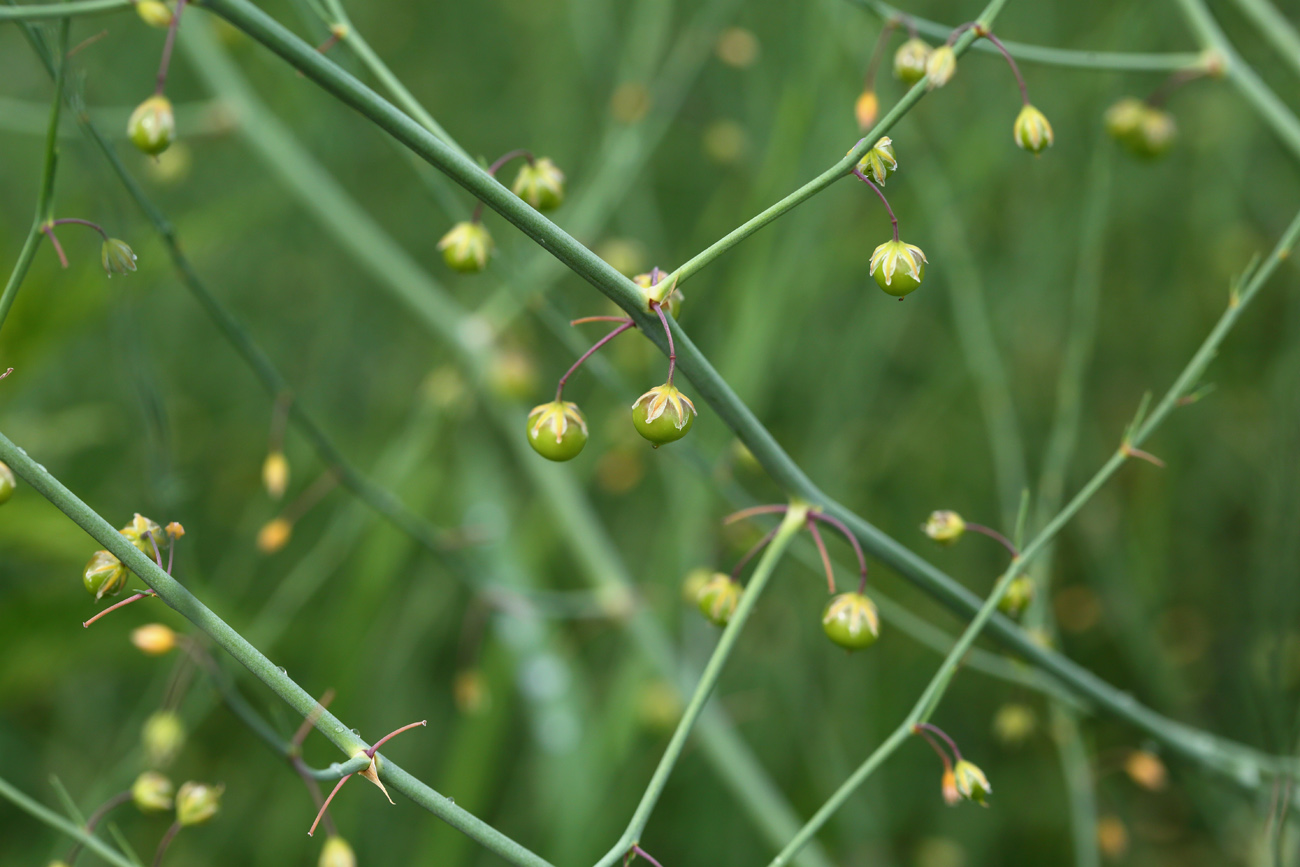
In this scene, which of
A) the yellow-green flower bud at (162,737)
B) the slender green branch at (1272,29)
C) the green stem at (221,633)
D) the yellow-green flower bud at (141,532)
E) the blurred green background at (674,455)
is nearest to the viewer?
the green stem at (221,633)

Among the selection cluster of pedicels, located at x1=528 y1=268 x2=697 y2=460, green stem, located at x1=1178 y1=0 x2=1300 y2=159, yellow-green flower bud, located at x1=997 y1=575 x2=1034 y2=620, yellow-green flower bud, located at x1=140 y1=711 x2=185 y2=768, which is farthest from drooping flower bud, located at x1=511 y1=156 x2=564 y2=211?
green stem, located at x1=1178 y1=0 x2=1300 y2=159

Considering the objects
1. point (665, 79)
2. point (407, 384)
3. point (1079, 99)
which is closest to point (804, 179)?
point (665, 79)

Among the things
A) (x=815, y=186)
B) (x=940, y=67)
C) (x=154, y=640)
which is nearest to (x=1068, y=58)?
(x=940, y=67)

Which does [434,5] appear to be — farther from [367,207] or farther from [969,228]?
[969,228]

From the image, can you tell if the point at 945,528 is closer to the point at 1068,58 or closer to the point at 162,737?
the point at 1068,58

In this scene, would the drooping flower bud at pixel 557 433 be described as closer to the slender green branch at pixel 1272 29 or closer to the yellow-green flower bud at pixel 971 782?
the yellow-green flower bud at pixel 971 782

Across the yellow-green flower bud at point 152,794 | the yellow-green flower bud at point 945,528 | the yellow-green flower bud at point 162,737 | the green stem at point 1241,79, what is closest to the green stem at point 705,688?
the yellow-green flower bud at point 945,528
